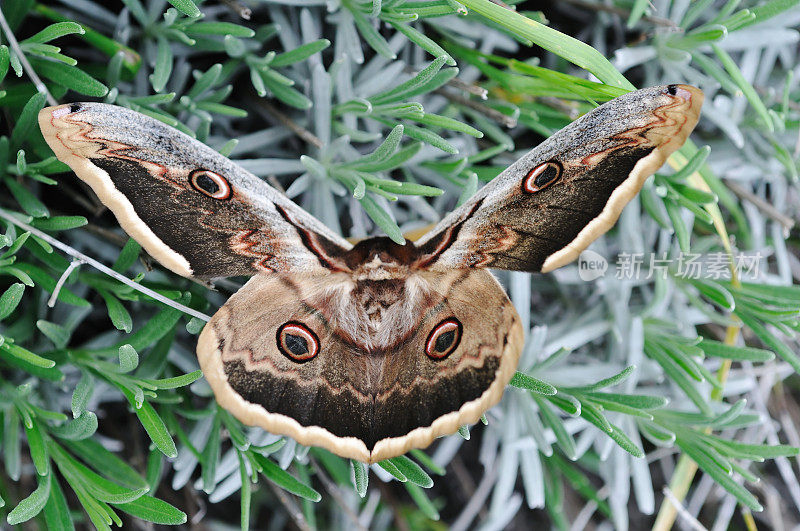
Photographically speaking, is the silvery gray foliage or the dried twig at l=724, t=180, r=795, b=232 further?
→ the dried twig at l=724, t=180, r=795, b=232

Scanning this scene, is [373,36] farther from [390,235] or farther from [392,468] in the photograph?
[392,468]

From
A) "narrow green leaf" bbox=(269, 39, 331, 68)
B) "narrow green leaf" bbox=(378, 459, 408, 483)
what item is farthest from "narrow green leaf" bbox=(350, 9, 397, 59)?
"narrow green leaf" bbox=(378, 459, 408, 483)

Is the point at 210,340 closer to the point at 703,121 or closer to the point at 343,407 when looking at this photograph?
the point at 343,407

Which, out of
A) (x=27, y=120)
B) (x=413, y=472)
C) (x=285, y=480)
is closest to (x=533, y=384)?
(x=413, y=472)

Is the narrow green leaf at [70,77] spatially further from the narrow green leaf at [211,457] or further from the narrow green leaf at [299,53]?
the narrow green leaf at [211,457]

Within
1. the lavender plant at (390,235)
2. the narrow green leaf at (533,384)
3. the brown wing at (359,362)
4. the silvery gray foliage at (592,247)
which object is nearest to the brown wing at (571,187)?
the brown wing at (359,362)

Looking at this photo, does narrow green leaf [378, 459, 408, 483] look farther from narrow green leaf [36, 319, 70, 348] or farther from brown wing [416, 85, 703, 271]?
narrow green leaf [36, 319, 70, 348]

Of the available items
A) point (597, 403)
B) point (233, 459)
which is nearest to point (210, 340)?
point (233, 459)
